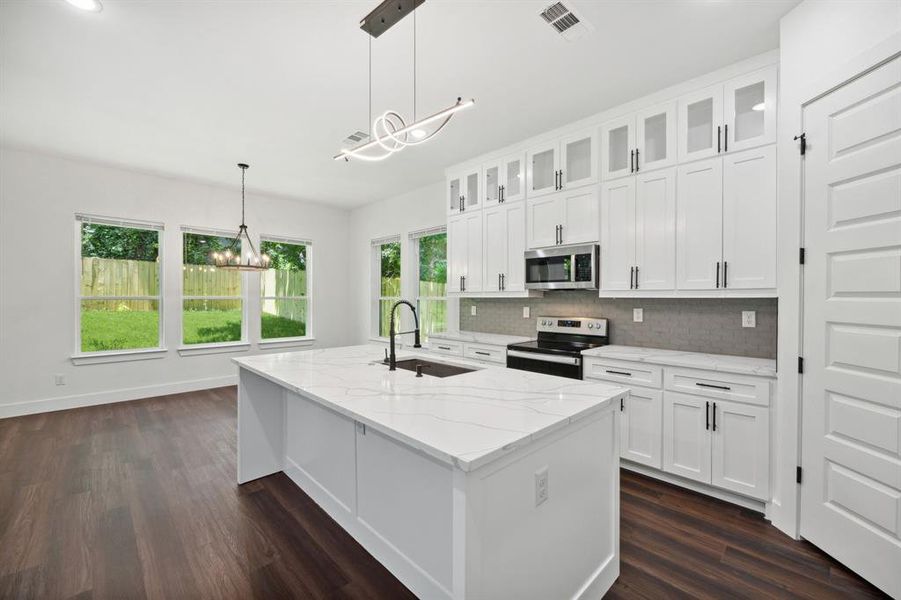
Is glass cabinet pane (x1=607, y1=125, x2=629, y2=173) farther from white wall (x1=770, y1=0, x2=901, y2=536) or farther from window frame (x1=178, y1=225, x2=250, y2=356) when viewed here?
window frame (x1=178, y1=225, x2=250, y2=356)

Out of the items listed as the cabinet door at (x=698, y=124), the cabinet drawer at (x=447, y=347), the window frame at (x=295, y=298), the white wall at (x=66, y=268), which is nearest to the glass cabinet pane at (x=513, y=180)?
the cabinet door at (x=698, y=124)

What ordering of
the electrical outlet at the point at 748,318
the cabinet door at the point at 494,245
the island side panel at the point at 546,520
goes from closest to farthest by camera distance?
the island side panel at the point at 546,520 < the electrical outlet at the point at 748,318 < the cabinet door at the point at 494,245

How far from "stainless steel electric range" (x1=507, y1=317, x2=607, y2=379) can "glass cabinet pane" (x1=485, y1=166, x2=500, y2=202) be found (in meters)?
1.37

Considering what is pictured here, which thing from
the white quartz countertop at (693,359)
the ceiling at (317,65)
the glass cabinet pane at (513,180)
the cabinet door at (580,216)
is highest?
the ceiling at (317,65)

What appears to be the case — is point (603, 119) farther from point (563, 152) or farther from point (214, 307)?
point (214, 307)

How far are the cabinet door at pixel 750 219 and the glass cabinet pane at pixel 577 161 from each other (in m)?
1.07

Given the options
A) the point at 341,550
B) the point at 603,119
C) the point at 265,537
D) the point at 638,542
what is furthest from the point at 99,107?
the point at 638,542

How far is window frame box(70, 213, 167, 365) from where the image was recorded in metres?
4.54

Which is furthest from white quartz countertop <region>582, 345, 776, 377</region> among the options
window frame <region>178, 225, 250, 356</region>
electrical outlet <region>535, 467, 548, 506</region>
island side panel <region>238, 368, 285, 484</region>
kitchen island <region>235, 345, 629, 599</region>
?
window frame <region>178, 225, 250, 356</region>

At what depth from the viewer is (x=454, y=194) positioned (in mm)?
4539

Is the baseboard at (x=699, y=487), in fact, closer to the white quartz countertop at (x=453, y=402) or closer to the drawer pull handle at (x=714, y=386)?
the drawer pull handle at (x=714, y=386)

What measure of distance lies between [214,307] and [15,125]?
273 centimetres

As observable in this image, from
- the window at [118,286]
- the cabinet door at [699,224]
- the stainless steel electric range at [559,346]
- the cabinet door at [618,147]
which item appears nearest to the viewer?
the cabinet door at [699,224]

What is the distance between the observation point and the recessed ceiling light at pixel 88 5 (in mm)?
2014
